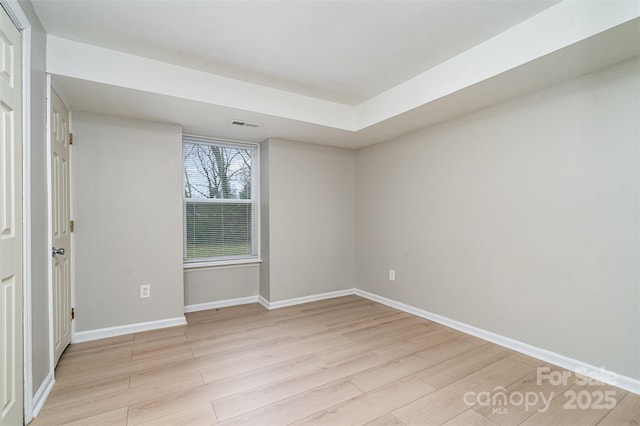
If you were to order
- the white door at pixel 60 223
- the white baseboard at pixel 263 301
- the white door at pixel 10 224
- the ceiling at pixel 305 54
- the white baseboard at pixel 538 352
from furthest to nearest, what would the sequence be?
the white baseboard at pixel 263 301, the white door at pixel 60 223, the white baseboard at pixel 538 352, the ceiling at pixel 305 54, the white door at pixel 10 224

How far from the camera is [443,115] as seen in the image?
3.00 meters

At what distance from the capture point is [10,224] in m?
1.54

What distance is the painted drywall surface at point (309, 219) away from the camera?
12.7ft

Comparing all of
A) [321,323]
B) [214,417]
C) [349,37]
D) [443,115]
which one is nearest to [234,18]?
[349,37]

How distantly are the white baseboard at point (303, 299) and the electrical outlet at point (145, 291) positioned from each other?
134 centimetres

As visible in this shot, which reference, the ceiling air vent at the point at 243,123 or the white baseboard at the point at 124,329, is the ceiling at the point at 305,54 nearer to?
the ceiling air vent at the point at 243,123

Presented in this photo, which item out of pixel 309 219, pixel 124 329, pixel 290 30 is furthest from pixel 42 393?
pixel 309 219

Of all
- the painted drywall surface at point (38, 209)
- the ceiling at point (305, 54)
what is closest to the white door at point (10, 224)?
the painted drywall surface at point (38, 209)

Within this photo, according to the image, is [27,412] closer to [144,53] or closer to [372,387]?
[372,387]

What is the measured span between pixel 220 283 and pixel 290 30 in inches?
116

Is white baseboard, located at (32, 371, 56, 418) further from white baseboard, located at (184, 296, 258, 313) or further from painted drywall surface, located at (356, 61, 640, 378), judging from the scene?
painted drywall surface, located at (356, 61, 640, 378)

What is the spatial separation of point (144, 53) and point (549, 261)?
355 cm

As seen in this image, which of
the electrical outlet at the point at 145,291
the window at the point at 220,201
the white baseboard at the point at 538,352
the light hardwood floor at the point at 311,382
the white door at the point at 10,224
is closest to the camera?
the white door at the point at 10,224

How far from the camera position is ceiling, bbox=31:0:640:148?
1876mm
